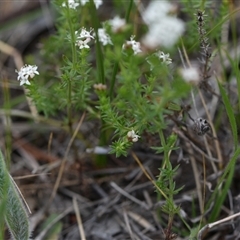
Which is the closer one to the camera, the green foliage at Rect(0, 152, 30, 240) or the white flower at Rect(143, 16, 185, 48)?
the white flower at Rect(143, 16, 185, 48)

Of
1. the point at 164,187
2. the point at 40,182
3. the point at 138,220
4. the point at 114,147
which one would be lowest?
the point at 138,220

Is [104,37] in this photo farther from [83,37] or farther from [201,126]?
[201,126]

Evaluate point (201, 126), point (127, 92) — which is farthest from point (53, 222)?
point (127, 92)

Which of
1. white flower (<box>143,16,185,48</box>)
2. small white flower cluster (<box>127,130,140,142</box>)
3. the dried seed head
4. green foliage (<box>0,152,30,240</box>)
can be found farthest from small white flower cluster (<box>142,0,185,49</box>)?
green foliage (<box>0,152,30,240</box>)

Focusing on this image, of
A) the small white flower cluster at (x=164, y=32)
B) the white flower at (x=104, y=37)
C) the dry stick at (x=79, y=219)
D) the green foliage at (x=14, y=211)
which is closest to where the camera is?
the small white flower cluster at (x=164, y=32)

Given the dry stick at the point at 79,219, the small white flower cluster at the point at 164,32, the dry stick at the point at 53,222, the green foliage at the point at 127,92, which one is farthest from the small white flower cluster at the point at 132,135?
the dry stick at the point at 53,222

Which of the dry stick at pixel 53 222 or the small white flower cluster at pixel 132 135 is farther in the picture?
the dry stick at pixel 53 222

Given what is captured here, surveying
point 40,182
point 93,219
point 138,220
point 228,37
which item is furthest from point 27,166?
point 228,37

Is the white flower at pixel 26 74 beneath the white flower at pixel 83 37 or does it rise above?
beneath

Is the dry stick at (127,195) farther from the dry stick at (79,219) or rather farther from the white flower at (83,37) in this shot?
the white flower at (83,37)

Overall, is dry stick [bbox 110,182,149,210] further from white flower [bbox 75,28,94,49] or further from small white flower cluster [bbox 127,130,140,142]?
white flower [bbox 75,28,94,49]

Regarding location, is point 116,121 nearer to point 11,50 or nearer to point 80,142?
point 80,142
